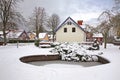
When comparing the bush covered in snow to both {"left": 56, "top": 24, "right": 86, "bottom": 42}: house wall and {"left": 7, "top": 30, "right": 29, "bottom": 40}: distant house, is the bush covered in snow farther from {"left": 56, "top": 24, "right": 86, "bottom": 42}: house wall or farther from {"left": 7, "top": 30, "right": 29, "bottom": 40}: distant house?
{"left": 7, "top": 30, "right": 29, "bottom": 40}: distant house

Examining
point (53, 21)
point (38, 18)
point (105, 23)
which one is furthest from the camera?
point (53, 21)

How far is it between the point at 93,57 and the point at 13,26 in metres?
16.5

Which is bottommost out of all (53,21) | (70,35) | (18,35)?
(70,35)

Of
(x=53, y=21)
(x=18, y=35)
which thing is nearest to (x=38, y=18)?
(x=53, y=21)

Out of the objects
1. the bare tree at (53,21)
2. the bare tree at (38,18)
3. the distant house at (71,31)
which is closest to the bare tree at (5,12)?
the distant house at (71,31)

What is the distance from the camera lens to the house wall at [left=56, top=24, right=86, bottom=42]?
3553cm

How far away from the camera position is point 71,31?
117 ft

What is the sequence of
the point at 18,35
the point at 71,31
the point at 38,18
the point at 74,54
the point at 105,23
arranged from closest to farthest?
1. the point at 74,54
2. the point at 105,23
3. the point at 71,31
4. the point at 38,18
5. the point at 18,35

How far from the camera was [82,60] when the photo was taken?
61.3 ft

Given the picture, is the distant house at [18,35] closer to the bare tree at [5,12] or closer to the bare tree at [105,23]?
the bare tree at [5,12]

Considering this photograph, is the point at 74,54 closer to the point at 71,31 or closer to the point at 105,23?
the point at 105,23

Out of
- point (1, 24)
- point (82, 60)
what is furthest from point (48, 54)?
point (1, 24)

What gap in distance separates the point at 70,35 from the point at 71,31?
788mm

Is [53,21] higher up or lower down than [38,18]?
lower down
